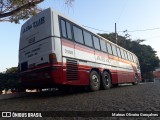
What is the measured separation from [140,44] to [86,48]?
140 feet

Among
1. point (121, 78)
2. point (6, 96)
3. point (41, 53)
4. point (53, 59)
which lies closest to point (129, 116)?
point (53, 59)

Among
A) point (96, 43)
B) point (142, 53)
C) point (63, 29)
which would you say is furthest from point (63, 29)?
point (142, 53)

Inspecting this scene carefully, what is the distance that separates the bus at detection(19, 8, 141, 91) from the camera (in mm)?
8859

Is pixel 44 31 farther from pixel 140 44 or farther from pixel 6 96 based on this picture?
pixel 140 44

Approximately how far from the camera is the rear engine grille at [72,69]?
364 inches

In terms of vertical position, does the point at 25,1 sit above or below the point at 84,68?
above

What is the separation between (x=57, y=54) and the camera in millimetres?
8797

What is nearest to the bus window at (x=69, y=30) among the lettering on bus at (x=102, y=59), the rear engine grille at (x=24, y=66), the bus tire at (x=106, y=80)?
the rear engine grille at (x=24, y=66)

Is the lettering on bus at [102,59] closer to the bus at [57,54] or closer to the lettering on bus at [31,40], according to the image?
the bus at [57,54]

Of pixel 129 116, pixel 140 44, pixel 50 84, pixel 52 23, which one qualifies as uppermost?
pixel 140 44

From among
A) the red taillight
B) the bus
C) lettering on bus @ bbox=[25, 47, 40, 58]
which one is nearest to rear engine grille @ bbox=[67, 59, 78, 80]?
the bus

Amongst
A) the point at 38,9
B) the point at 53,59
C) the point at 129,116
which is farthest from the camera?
the point at 38,9

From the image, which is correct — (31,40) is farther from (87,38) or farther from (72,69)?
(87,38)

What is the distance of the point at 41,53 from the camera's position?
30.4 ft
